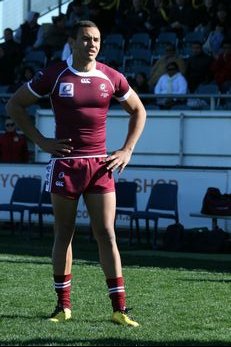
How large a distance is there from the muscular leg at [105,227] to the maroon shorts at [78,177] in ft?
0.22

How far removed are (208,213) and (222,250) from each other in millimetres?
1081

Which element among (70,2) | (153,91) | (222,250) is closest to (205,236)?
(222,250)

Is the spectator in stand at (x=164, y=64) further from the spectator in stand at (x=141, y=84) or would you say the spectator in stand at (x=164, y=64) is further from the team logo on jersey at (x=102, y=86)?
the team logo on jersey at (x=102, y=86)

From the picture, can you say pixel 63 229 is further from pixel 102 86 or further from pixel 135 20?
pixel 135 20

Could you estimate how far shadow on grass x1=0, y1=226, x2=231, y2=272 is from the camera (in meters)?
14.6

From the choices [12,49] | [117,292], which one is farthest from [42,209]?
[117,292]

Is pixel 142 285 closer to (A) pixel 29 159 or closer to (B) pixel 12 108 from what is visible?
(B) pixel 12 108

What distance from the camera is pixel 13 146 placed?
822 inches

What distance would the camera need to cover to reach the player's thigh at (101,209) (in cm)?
838

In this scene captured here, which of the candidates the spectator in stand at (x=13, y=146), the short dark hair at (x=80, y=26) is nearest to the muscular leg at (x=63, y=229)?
the short dark hair at (x=80, y=26)

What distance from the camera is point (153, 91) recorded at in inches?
829

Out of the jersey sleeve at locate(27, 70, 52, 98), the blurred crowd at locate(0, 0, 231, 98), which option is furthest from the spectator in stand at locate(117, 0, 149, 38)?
the jersey sleeve at locate(27, 70, 52, 98)

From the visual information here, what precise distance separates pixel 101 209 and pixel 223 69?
12.2 metres

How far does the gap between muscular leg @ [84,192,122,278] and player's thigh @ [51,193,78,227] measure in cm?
13
